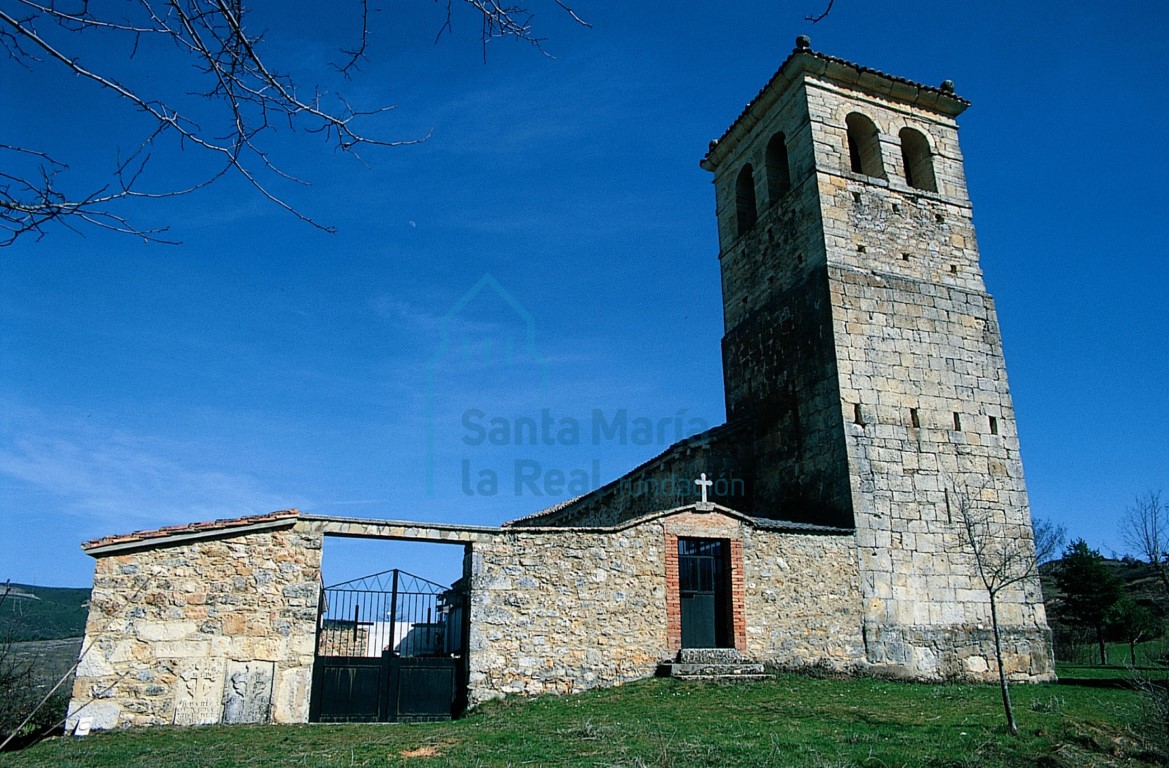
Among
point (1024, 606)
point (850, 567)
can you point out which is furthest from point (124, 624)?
point (1024, 606)

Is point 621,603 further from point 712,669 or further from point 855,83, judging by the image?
point 855,83

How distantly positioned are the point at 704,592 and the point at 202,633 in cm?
727

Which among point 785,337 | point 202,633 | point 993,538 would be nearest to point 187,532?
point 202,633

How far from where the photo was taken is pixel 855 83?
1755 cm

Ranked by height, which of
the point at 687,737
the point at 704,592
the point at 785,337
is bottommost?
the point at 687,737

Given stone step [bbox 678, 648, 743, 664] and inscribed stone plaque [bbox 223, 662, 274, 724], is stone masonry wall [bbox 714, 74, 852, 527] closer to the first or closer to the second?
stone step [bbox 678, 648, 743, 664]

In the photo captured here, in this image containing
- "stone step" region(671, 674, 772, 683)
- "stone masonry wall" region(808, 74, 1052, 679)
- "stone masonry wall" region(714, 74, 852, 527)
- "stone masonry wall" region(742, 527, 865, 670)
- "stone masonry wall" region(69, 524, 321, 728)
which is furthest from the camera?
"stone masonry wall" region(714, 74, 852, 527)

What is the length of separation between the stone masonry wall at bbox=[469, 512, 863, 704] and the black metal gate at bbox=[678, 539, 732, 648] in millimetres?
264

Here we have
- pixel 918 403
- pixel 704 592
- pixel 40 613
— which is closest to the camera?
pixel 704 592

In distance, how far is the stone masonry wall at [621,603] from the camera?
11453 mm

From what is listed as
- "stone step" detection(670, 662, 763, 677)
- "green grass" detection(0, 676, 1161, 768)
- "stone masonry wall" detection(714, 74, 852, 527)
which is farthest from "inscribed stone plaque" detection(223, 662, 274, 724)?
"stone masonry wall" detection(714, 74, 852, 527)

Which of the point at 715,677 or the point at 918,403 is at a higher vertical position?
the point at 918,403

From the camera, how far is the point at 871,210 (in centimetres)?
1658

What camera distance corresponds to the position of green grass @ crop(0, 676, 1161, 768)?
7.38 meters
